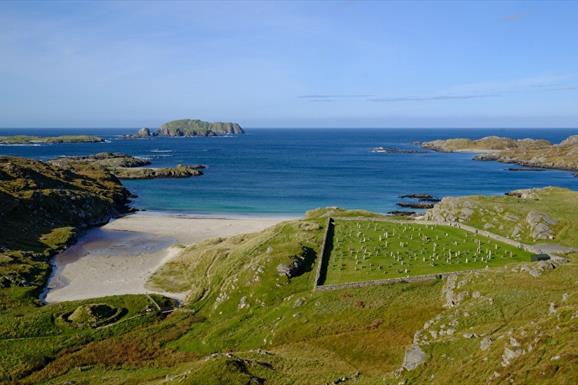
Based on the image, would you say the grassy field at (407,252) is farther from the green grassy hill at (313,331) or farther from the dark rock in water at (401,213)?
the dark rock in water at (401,213)

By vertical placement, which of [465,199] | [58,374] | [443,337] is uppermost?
[465,199]

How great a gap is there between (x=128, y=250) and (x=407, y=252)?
4861 cm

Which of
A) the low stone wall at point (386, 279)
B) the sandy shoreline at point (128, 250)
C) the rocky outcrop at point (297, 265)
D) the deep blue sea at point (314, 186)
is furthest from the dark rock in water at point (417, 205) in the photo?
the rocky outcrop at point (297, 265)

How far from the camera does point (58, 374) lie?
39.1 metres

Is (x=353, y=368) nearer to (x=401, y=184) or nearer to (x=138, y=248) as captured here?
(x=138, y=248)

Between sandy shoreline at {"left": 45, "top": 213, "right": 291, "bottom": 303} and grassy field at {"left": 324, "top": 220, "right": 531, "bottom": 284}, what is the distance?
70.0ft

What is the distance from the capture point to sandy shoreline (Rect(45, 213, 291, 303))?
61.0m

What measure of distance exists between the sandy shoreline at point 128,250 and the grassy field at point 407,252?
21.3 metres

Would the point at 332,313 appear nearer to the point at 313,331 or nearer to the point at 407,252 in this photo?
the point at 313,331

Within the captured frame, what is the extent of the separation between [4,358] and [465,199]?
62804 mm

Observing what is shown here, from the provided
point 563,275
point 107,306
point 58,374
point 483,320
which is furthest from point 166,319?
point 563,275

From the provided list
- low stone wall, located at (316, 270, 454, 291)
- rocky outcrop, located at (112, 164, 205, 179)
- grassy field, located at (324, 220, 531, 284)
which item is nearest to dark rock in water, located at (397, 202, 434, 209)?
grassy field, located at (324, 220, 531, 284)

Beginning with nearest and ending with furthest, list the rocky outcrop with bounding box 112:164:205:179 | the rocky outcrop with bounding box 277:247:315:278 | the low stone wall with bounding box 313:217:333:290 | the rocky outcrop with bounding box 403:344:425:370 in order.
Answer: the rocky outcrop with bounding box 403:344:425:370 → the low stone wall with bounding box 313:217:333:290 → the rocky outcrop with bounding box 277:247:315:278 → the rocky outcrop with bounding box 112:164:205:179

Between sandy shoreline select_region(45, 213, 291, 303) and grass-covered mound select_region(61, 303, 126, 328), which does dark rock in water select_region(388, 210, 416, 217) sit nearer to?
sandy shoreline select_region(45, 213, 291, 303)
